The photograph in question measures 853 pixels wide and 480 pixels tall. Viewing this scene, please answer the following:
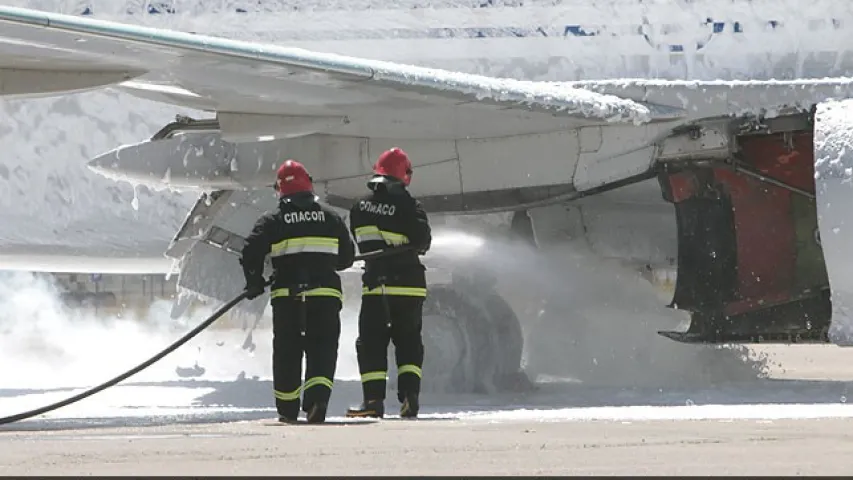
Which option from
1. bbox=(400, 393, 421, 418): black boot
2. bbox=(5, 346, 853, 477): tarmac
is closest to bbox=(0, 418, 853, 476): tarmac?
bbox=(5, 346, 853, 477): tarmac

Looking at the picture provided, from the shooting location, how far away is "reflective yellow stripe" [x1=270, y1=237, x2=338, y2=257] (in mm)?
9242

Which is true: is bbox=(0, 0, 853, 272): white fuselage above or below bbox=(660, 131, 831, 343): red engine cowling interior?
above

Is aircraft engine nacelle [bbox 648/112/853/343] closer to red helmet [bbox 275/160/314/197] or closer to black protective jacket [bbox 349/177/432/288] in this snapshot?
black protective jacket [bbox 349/177/432/288]

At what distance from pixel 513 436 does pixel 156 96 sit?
476 cm

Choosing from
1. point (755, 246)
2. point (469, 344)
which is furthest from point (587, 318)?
point (755, 246)

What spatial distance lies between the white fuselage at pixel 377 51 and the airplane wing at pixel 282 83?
59 cm

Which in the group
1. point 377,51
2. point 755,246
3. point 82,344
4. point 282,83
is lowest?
point 82,344

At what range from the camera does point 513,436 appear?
7547 millimetres

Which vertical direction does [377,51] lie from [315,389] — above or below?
above

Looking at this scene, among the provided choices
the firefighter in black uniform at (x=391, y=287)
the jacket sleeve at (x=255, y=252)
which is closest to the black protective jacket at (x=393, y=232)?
the firefighter in black uniform at (x=391, y=287)

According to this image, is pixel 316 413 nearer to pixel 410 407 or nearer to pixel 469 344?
pixel 410 407

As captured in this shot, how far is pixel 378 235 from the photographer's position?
952cm

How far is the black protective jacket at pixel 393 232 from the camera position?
945 cm

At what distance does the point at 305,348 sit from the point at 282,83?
173cm
